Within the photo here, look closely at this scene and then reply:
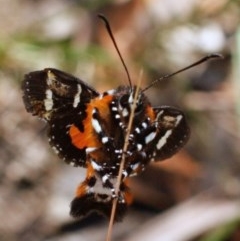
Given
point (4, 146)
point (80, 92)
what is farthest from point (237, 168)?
point (80, 92)

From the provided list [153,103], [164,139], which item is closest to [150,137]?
[164,139]

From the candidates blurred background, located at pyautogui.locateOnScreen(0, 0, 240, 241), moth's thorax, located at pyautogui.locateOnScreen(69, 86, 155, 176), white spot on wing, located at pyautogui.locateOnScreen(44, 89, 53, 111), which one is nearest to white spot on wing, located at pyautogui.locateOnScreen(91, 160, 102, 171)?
moth's thorax, located at pyautogui.locateOnScreen(69, 86, 155, 176)

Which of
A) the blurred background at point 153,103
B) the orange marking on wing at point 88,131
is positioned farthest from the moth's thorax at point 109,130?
the blurred background at point 153,103

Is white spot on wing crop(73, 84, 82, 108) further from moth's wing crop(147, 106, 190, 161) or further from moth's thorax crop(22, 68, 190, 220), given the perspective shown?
moth's wing crop(147, 106, 190, 161)

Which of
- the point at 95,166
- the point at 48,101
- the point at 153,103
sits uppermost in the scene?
the point at 153,103

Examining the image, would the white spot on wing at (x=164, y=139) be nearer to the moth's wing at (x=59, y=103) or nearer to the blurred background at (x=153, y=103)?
the moth's wing at (x=59, y=103)

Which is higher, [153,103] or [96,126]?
[153,103]

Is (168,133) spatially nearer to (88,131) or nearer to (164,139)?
(164,139)

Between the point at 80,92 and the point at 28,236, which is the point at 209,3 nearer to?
the point at 28,236
